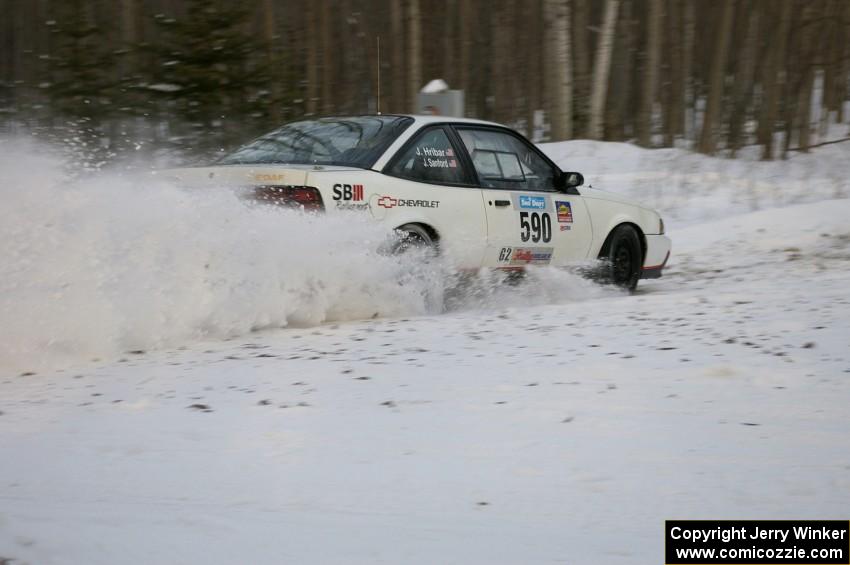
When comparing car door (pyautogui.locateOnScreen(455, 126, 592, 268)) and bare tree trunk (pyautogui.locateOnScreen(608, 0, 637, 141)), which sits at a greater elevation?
bare tree trunk (pyautogui.locateOnScreen(608, 0, 637, 141))

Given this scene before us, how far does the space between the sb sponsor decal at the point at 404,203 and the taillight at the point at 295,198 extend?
529 mm

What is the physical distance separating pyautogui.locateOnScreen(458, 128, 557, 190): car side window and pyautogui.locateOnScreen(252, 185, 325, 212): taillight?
1.67m

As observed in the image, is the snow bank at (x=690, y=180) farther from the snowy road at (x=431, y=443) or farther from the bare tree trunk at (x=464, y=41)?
the snowy road at (x=431, y=443)

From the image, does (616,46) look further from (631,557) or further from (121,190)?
(631,557)

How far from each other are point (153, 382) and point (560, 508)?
99.1 inches

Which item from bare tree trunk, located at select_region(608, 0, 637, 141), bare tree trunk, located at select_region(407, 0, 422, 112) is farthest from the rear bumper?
bare tree trunk, located at select_region(608, 0, 637, 141)

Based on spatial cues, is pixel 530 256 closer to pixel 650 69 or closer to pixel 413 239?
pixel 413 239

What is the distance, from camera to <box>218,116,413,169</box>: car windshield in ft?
23.4

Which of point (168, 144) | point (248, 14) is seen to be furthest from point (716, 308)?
point (168, 144)

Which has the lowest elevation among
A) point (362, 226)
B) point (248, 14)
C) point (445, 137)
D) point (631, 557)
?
point (631, 557)

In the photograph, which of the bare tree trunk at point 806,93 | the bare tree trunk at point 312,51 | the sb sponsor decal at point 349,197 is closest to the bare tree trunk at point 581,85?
the bare tree trunk at point 806,93

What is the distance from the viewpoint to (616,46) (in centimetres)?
3145

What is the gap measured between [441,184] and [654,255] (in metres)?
2.92
